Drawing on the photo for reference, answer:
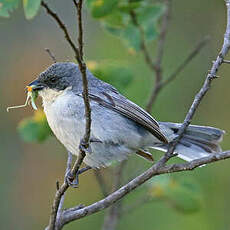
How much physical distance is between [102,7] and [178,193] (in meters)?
1.63

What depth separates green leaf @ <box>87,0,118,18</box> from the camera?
3.98 m

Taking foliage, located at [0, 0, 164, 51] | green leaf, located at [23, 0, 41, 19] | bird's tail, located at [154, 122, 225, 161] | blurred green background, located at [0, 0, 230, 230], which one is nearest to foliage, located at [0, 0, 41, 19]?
green leaf, located at [23, 0, 41, 19]

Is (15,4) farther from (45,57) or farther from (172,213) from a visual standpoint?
(45,57)

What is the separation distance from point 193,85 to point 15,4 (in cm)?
392

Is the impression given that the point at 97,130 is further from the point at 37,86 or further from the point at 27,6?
the point at 27,6

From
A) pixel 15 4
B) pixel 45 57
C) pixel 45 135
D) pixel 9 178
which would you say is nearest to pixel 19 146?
pixel 9 178

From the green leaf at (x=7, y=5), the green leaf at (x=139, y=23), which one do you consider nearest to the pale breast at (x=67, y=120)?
the green leaf at (x=139, y=23)

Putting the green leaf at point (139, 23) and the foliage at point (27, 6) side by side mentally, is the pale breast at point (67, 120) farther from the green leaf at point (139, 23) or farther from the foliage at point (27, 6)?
the foliage at point (27, 6)

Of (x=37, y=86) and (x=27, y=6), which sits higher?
(x=27, y=6)

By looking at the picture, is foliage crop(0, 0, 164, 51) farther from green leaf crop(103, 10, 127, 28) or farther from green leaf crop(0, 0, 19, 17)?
green leaf crop(0, 0, 19, 17)

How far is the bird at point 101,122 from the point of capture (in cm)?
392

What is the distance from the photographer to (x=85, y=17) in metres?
8.72

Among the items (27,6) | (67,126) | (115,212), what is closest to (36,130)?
(67,126)

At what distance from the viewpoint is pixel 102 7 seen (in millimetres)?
3988
